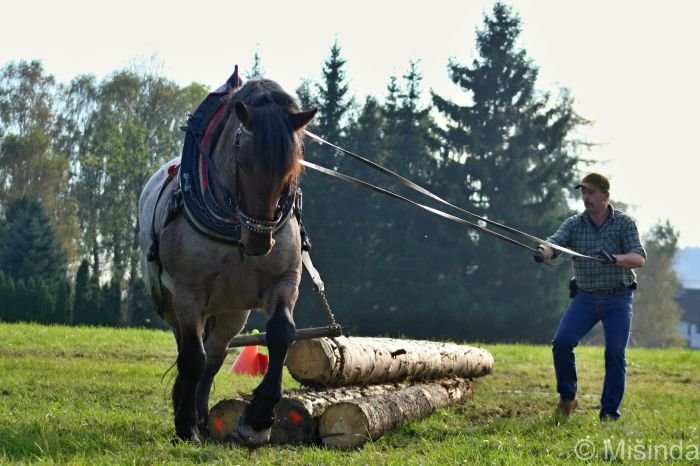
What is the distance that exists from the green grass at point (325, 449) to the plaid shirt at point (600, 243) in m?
1.20

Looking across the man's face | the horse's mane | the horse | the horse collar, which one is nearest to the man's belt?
the man's face

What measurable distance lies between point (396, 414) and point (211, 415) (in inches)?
54.2

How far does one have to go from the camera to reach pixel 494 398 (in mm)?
11203

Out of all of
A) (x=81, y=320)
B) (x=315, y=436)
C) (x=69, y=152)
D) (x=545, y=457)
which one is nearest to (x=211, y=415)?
(x=315, y=436)

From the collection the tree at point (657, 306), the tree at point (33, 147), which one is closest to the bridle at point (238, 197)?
the tree at point (33, 147)

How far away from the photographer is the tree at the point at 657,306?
Answer: 6438 cm

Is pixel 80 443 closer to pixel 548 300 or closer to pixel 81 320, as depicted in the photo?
pixel 81 320

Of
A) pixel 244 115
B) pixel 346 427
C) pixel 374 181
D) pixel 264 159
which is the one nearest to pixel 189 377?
pixel 346 427

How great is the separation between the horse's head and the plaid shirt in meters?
3.45

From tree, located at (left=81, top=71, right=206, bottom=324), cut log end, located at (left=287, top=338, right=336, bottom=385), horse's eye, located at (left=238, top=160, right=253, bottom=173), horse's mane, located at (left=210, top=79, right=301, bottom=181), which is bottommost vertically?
cut log end, located at (left=287, top=338, right=336, bottom=385)

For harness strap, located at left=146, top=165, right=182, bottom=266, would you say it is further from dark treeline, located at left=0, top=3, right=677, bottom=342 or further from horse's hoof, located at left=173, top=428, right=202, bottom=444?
dark treeline, located at left=0, top=3, right=677, bottom=342

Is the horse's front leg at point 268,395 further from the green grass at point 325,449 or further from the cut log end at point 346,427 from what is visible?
the cut log end at point 346,427

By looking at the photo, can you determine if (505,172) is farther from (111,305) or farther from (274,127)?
(274,127)

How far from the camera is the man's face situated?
30.3ft
